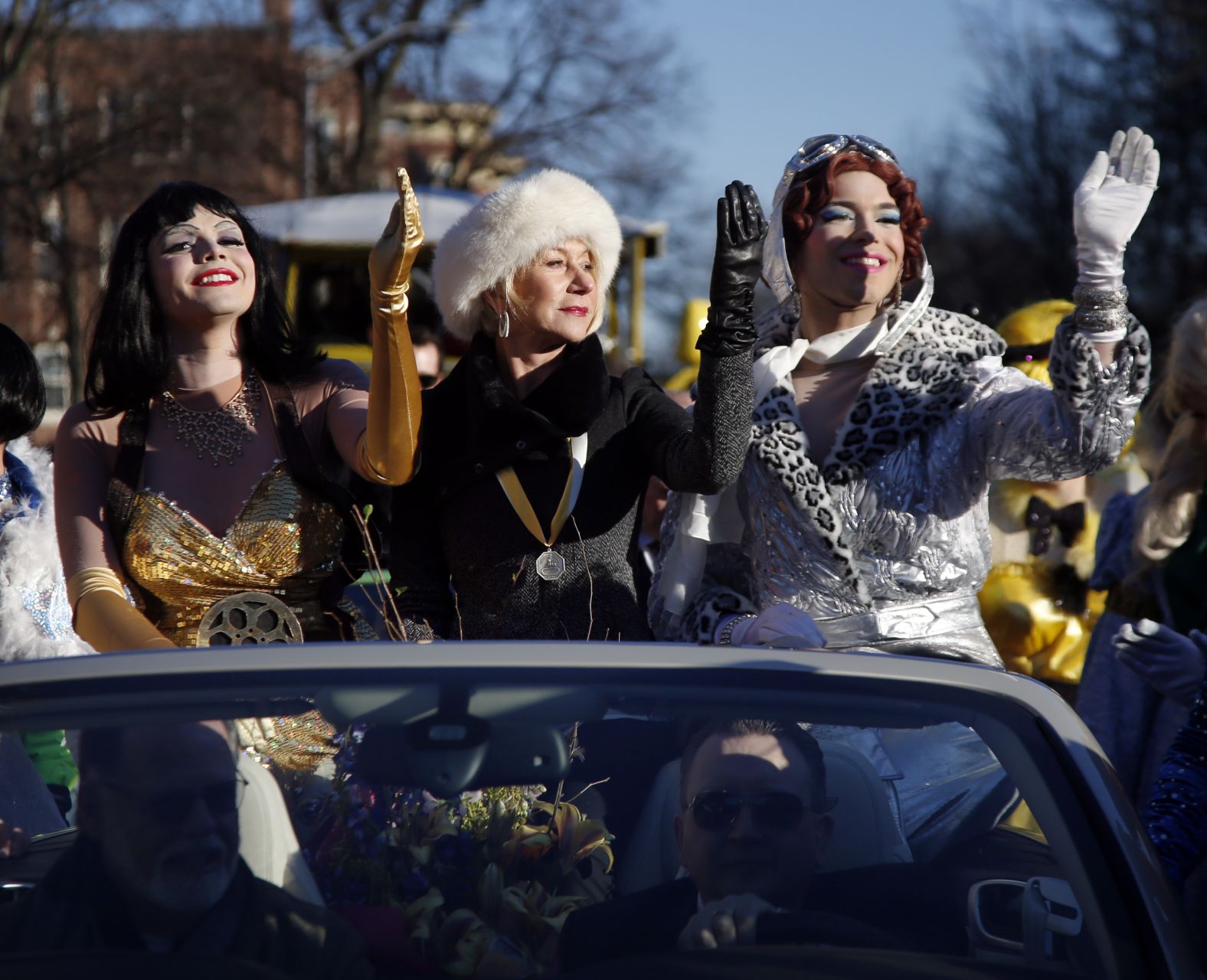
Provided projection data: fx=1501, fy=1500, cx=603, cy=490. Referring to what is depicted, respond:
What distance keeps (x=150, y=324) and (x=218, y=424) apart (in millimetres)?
270

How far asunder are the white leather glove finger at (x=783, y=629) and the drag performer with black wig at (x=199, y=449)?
0.79 metres

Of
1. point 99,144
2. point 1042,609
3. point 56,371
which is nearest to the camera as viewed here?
point 1042,609

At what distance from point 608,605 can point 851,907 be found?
1.47 metres

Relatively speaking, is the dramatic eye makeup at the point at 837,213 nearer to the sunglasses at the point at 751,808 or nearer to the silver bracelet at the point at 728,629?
the silver bracelet at the point at 728,629

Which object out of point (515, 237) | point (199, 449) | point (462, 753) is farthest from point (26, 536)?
point (462, 753)

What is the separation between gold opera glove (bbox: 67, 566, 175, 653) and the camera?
293cm

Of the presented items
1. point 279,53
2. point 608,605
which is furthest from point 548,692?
point 279,53

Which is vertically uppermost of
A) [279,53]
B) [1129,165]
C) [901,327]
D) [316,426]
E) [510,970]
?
[279,53]

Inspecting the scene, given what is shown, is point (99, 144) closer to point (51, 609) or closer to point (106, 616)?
point (51, 609)

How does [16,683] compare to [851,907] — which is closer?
[851,907]

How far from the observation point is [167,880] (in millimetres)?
1640

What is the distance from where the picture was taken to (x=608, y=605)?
3.06 meters

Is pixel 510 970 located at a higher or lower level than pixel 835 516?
lower

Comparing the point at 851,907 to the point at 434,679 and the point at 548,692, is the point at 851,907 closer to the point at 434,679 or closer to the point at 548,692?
the point at 548,692
